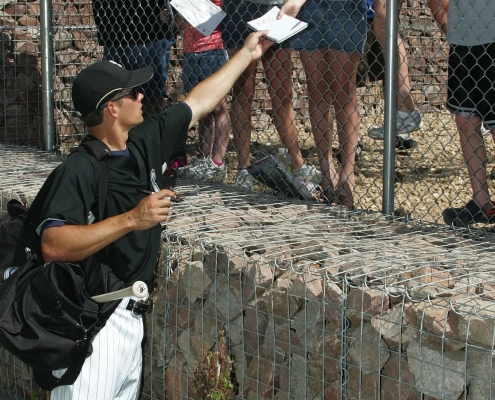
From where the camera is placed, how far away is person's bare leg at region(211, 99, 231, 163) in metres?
5.23

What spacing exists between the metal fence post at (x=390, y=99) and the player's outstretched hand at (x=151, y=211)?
1461 mm

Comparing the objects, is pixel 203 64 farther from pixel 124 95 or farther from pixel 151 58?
pixel 124 95

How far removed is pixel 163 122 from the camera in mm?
3619

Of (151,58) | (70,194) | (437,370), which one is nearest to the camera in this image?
(437,370)

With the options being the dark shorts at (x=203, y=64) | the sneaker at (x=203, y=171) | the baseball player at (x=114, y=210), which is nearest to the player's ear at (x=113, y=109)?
the baseball player at (x=114, y=210)

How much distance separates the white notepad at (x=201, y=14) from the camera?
472 centimetres

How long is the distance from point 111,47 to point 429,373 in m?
3.80

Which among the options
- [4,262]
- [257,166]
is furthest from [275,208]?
[4,262]

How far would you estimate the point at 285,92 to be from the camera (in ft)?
16.0

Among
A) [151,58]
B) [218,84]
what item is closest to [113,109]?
[218,84]

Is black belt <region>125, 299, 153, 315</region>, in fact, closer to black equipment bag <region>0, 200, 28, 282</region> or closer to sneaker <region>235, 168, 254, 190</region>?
black equipment bag <region>0, 200, 28, 282</region>

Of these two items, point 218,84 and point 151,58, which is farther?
point 151,58

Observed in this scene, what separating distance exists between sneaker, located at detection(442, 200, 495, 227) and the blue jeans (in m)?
2.32

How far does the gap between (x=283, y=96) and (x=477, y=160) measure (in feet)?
4.12
